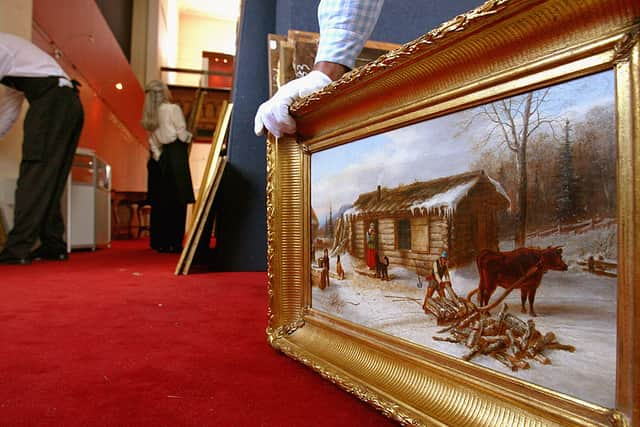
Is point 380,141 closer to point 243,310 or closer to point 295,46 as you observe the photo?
point 243,310

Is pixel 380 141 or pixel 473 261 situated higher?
pixel 380 141

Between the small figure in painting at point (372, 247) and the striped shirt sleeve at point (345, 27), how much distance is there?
1.10 ft

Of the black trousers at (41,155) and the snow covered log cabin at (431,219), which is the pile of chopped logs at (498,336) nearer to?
the snow covered log cabin at (431,219)

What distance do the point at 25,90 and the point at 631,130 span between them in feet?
11.5

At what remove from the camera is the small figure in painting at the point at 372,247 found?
0.65 m

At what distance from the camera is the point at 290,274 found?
2.78 feet

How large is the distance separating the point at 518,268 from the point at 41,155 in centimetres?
320

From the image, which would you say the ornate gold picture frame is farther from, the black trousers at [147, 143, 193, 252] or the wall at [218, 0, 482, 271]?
the black trousers at [147, 143, 193, 252]

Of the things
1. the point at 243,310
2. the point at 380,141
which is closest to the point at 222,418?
the point at 380,141

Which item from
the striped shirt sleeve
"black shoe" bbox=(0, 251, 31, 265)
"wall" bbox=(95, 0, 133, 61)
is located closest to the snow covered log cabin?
the striped shirt sleeve

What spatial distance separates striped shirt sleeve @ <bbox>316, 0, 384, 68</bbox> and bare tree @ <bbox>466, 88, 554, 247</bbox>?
0.40 meters

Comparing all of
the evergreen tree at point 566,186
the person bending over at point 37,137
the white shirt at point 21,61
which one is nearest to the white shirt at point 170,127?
the person bending over at point 37,137

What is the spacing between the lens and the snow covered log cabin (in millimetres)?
474

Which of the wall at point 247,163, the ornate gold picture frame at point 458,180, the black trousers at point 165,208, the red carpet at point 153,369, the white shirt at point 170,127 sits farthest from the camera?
the black trousers at point 165,208
